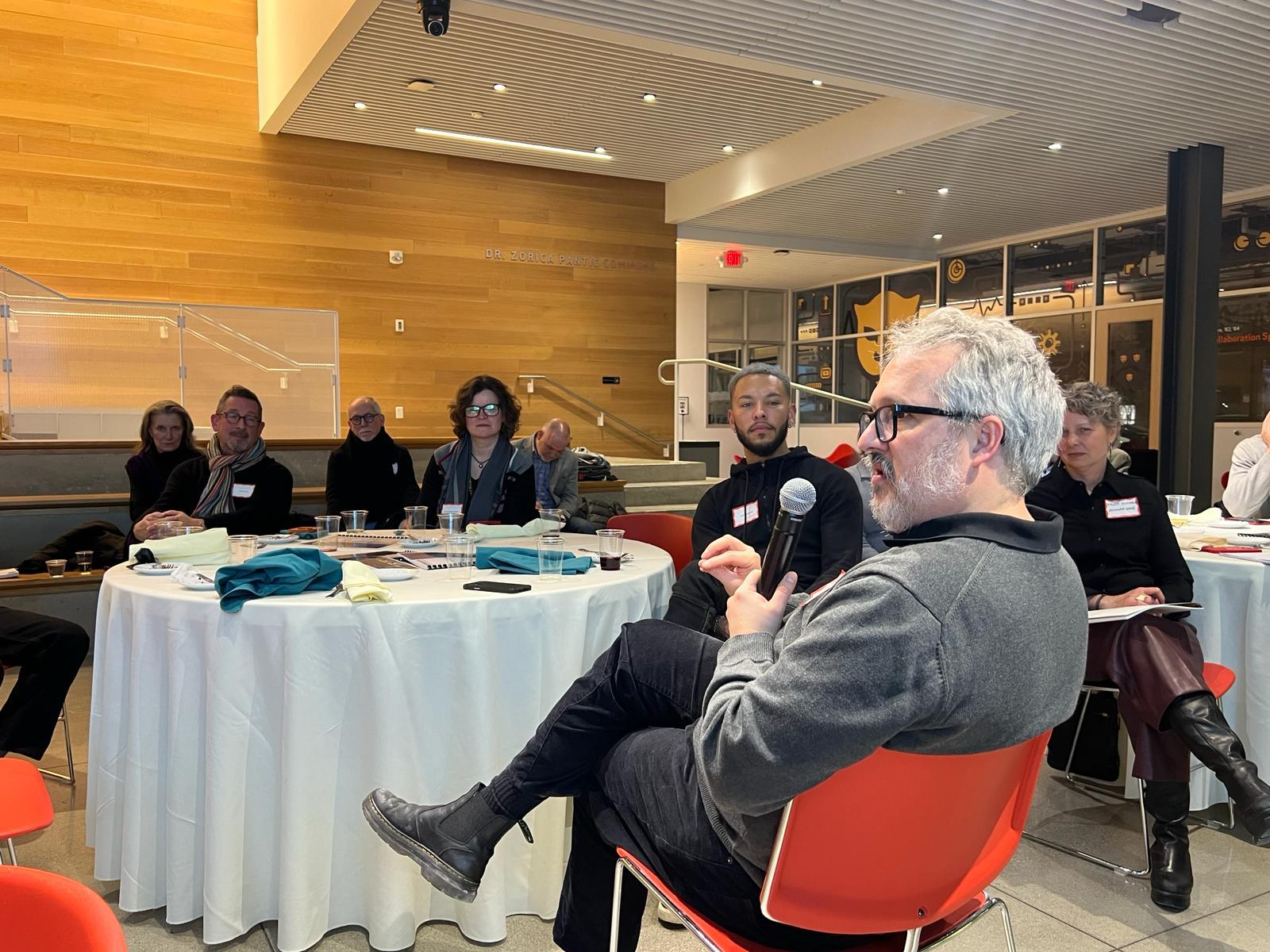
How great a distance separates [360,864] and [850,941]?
1.40 metres

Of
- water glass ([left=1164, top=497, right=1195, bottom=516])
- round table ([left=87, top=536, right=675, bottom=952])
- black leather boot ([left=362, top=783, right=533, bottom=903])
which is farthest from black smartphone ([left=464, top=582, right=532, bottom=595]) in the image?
water glass ([left=1164, top=497, right=1195, bottom=516])

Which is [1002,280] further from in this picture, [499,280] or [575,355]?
[499,280]

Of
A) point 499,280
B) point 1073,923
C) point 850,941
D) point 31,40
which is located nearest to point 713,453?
point 499,280

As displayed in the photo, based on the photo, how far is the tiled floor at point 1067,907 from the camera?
2.46m

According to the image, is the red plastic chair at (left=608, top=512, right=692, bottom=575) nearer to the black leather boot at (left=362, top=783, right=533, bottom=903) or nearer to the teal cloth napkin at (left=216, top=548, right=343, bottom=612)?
the teal cloth napkin at (left=216, top=548, right=343, bottom=612)

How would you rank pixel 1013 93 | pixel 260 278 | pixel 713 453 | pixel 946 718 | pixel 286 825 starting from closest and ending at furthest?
pixel 946 718, pixel 286 825, pixel 1013 93, pixel 260 278, pixel 713 453

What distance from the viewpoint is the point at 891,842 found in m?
1.35

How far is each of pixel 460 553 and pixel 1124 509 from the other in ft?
7.47

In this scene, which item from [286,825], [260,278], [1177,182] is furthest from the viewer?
[260,278]

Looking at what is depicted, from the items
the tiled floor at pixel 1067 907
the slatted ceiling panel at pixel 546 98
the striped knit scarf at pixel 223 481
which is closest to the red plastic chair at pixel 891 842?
the tiled floor at pixel 1067 907

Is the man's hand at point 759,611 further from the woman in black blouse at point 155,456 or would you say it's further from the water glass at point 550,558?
the woman in black blouse at point 155,456

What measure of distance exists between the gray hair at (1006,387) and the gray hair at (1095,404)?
1980mm

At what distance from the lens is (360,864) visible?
2424 mm

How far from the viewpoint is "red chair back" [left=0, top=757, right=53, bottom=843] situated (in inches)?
73.1
